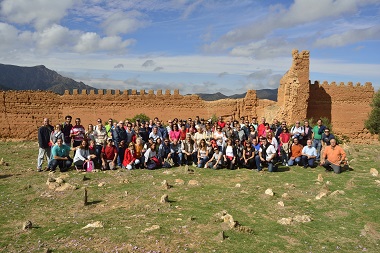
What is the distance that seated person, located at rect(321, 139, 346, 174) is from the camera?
12883mm

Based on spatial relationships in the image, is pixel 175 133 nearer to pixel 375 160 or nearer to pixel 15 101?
pixel 375 160

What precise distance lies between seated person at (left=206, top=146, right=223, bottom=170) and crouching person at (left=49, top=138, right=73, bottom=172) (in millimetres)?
5379

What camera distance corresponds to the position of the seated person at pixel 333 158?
1288cm

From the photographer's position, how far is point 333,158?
42.5 ft

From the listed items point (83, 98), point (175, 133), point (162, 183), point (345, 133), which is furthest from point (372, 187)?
point (83, 98)

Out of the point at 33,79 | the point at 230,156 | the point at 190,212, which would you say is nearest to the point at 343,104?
the point at 230,156

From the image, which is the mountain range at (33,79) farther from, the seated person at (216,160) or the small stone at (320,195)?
the small stone at (320,195)

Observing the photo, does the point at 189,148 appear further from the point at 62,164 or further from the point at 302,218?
the point at 302,218

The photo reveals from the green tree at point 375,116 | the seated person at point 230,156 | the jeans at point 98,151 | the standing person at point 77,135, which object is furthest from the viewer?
the green tree at point 375,116

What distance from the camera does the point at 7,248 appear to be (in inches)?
249

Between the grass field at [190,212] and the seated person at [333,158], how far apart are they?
0.46 meters

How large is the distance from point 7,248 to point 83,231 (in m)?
1.35

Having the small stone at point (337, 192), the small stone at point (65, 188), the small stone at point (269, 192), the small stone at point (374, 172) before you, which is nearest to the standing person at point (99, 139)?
the small stone at point (65, 188)

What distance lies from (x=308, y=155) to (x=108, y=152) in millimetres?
7909
